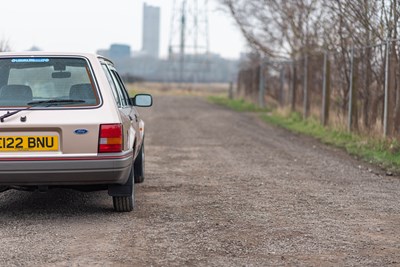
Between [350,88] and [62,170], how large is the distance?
11.2 m

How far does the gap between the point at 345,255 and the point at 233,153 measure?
25.1 ft

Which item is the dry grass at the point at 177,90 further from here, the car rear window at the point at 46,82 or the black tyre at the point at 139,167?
the car rear window at the point at 46,82

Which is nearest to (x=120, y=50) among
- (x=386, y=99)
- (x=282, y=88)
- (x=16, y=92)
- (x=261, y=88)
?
(x=261, y=88)

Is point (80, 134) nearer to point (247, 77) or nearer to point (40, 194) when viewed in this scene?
point (40, 194)

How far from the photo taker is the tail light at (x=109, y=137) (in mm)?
6383

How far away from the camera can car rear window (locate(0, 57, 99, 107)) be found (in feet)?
21.8

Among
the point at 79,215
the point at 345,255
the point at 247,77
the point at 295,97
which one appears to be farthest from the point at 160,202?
the point at 247,77

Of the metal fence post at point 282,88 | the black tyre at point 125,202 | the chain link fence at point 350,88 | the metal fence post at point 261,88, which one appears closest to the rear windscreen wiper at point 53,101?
the black tyre at point 125,202

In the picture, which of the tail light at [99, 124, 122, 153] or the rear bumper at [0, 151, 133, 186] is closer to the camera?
the rear bumper at [0, 151, 133, 186]

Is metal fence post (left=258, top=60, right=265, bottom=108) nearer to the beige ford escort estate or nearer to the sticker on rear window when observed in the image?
the sticker on rear window

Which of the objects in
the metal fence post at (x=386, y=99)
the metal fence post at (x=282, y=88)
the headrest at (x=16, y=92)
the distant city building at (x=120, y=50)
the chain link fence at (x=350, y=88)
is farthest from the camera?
the distant city building at (x=120, y=50)

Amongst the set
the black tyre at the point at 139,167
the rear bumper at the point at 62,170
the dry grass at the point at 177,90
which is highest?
the rear bumper at the point at 62,170

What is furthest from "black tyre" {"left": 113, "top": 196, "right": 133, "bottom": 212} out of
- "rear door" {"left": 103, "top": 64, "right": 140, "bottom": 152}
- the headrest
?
the headrest

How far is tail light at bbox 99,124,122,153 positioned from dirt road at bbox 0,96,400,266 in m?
0.70
